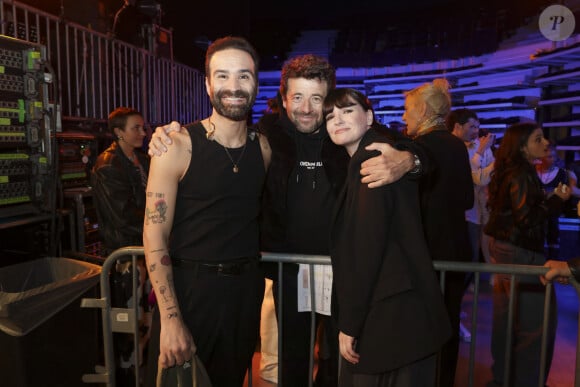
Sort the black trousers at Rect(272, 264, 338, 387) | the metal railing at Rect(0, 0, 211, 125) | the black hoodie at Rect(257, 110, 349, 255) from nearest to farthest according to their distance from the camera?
the black hoodie at Rect(257, 110, 349, 255) < the black trousers at Rect(272, 264, 338, 387) < the metal railing at Rect(0, 0, 211, 125)

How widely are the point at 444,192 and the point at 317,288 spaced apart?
1024 mm

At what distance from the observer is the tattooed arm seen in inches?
66.1

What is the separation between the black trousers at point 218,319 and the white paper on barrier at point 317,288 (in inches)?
13.2

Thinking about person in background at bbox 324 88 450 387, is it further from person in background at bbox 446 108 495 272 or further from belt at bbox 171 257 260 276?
person in background at bbox 446 108 495 272

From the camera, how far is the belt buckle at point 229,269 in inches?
70.7

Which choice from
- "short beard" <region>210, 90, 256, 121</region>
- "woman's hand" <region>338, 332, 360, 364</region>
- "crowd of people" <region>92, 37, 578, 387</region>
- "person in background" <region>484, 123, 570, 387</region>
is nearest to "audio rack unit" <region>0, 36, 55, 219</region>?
"crowd of people" <region>92, 37, 578, 387</region>

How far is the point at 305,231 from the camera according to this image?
2152 millimetres

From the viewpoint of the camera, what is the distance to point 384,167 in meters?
1.49

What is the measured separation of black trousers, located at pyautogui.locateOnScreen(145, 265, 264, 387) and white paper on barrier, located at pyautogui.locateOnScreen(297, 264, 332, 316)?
Answer: 334 millimetres

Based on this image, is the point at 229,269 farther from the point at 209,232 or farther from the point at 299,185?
the point at 299,185

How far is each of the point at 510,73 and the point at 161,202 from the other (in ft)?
31.3

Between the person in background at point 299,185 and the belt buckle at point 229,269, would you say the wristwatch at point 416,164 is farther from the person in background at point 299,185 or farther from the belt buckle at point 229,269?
the belt buckle at point 229,269

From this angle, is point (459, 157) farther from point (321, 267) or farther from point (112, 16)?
point (112, 16)

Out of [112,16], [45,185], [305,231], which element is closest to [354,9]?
[112,16]
